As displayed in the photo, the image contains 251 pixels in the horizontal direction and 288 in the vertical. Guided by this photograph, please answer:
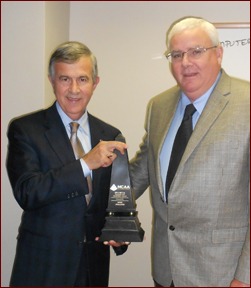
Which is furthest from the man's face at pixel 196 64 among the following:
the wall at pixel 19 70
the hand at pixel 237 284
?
the wall at pixel 19 70

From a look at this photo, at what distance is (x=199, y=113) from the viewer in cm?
158

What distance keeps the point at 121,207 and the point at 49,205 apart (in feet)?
1.07

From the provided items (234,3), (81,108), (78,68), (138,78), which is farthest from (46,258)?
(234,3)

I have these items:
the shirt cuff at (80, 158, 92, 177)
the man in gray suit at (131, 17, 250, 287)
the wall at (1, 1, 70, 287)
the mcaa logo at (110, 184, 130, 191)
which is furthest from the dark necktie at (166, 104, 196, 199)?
the wall at (1, 1, 70, 287)

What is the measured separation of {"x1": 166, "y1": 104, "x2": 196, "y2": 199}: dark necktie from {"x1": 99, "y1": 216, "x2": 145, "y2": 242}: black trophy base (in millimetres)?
235

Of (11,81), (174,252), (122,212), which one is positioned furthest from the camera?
(11,81)

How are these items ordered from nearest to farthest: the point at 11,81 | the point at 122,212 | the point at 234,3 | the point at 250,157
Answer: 1. the point at 250,157
2. the point at 122,212
3. the point at 11,81
4. the point at 234,3

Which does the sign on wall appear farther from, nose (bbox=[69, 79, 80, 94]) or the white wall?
nose (bbox=[69, 79, 80, 94])

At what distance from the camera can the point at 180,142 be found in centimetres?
157

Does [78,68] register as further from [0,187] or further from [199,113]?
[0,187]

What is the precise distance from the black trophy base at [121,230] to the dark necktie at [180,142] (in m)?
0.23

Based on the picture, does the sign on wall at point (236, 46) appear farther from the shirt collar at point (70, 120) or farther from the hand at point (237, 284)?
the hand at point (237, 284)

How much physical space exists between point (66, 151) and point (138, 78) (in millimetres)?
1223

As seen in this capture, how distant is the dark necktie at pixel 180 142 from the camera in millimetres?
1544
